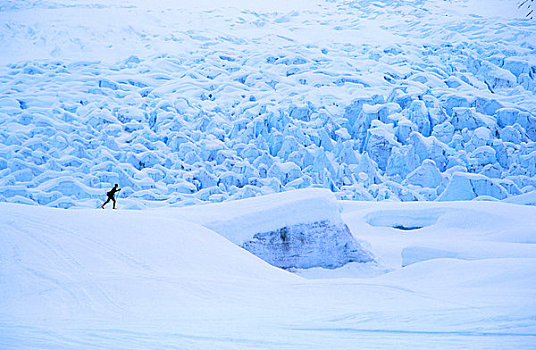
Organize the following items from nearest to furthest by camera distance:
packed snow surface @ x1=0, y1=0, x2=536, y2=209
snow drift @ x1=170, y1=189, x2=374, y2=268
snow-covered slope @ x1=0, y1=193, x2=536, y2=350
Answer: snow-covered slope @ x1=0, y1=193, x2=536, y2=350
snow drift @ x1=170, y1=189, x2=374, y2=268
packed snow surface @ x1=0, y1=0, x2=536, y2=209

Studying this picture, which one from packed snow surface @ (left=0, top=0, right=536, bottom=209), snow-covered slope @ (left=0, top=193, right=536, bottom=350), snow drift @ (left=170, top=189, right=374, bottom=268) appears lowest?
snow-covered slope @ (left=0, top=193, right=536, bottom=350)

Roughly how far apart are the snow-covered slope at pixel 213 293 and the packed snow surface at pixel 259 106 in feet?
20.4

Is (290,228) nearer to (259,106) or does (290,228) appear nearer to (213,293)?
(213,293)

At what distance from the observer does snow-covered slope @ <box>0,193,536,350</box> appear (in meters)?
3.23

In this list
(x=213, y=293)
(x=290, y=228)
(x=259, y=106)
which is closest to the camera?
→ (x=213, y=293)

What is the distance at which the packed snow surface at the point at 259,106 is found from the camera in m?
14.2

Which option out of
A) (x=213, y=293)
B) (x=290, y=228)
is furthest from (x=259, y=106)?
(x=213, y=293)

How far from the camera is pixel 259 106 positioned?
18.0 m

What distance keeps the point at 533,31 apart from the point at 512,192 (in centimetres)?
1241

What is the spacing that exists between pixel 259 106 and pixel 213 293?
13720 millimetres

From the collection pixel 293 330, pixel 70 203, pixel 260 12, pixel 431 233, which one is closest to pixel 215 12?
pixel 260 12

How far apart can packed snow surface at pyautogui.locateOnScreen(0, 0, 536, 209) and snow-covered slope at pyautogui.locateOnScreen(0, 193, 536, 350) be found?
622 centimetres

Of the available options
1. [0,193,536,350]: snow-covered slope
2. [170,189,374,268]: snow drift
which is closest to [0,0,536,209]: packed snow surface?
[170,189,374,268]: snow drift

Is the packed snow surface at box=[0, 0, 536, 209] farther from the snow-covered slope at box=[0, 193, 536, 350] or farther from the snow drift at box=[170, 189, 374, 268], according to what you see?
the snow-covered slope at box=[0, 193, 536, 350]
